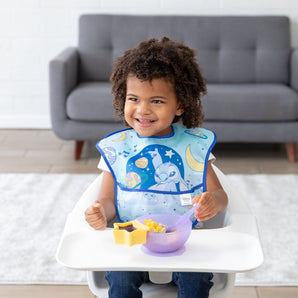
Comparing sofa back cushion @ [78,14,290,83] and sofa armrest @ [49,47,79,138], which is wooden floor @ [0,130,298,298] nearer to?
sofa armrest @ [49,47,79,138]

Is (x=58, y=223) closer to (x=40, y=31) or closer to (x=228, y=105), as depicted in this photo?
(x=228, y=105)

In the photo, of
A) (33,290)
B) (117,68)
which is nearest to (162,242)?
(117,68)

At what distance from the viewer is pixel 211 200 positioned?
119 cm

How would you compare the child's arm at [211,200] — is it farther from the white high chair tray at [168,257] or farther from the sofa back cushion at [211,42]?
the sofa back cushion at [211,42]

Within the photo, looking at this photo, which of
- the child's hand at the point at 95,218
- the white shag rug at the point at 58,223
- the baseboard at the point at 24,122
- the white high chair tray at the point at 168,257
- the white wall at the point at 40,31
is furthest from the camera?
the baseboard at the point at 24,122

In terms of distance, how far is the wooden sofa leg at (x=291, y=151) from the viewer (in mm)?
3217

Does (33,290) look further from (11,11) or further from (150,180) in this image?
(11,11)

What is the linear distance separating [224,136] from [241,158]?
26 centimetres

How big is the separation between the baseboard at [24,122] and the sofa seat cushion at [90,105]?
2.99 feet

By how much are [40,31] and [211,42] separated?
127 cm

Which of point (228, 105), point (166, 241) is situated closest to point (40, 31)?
point (228, 105)

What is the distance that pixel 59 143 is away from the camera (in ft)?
11.9

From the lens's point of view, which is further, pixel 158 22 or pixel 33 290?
pixel 158 22

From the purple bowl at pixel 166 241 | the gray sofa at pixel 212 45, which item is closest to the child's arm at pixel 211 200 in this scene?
the purple bowl at pixel 166 241
